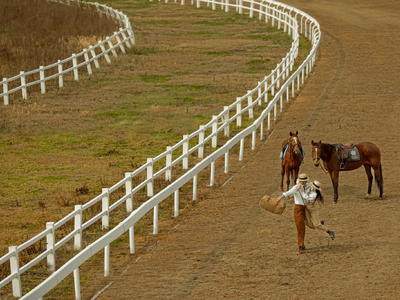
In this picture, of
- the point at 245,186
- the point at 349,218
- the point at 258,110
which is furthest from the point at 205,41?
the point at 349,218

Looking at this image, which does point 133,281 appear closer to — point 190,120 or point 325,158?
point 325,158

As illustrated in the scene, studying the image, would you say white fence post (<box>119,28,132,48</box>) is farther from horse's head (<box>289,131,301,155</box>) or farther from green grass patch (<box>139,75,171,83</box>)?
horse's head (<box>289,131,301,155</box>)

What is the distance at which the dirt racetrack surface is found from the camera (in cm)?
1410

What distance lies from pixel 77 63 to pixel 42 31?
262 inches

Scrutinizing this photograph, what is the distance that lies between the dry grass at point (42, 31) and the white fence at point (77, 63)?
0.66 meters

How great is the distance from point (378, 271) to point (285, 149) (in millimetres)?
5043

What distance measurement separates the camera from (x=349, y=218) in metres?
17.8

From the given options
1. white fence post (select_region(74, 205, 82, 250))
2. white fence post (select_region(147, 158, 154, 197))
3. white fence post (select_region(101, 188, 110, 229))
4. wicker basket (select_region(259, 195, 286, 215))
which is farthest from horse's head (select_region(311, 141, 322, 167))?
white fence post (select_region(74, 205, 82, 250))

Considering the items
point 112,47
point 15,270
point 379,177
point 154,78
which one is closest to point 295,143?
→ point 379,177

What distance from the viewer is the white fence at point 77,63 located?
108 feet

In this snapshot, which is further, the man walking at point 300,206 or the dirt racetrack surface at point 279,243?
the man walking at point 300,206

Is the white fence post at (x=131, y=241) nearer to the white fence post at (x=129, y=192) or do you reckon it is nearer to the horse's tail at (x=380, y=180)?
the white fence post at (x=129, y=192)

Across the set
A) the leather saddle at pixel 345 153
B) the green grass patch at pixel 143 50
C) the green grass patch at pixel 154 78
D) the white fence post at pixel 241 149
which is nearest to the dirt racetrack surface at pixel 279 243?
the white fence post at pixel 241 149

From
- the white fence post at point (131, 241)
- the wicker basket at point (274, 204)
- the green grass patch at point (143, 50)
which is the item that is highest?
the wicker basket at point (274, 204)
